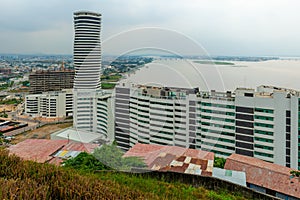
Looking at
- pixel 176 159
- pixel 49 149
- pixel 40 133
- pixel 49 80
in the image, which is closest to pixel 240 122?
pixel 176 159

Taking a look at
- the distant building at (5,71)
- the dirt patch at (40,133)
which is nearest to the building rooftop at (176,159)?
the dirt patch at (40,133)

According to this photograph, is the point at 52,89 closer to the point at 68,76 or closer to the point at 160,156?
the point at 68,76

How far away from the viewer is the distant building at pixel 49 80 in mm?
19891

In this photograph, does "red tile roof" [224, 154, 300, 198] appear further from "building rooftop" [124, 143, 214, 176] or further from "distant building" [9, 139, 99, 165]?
"distant building" [9, 139, 99, 165]

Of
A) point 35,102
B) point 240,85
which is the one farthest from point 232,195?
point 35,102

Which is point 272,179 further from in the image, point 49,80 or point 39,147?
point 49,80

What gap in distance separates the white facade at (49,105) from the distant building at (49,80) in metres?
3.60

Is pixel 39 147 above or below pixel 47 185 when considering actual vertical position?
below

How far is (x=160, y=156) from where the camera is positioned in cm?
318

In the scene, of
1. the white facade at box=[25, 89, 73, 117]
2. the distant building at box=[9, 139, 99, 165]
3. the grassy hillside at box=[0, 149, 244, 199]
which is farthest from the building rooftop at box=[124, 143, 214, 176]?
the white facade at box=[25, 89, 73, 117]

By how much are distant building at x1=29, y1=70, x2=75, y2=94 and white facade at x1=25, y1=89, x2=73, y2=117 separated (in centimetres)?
360

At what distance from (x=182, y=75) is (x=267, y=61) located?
10.6 m

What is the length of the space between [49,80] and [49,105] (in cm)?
484

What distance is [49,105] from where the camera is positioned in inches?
643
